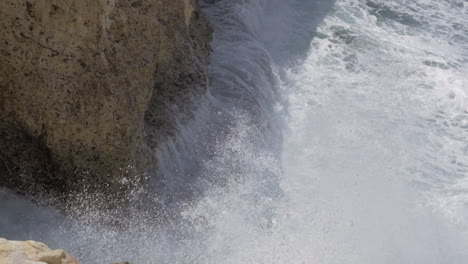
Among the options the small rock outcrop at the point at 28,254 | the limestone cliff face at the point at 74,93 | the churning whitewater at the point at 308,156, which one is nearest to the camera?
the small rock outcrop at the point at 28,254

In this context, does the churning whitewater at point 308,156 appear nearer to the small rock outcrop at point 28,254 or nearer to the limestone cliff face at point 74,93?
the limestone cliff face at point 74,93

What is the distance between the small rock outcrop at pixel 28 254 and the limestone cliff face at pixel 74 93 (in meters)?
1.83

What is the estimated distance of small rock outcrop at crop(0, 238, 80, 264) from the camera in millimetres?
2865

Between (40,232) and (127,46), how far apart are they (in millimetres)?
1379

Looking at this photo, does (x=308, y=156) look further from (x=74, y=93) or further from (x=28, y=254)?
(x=28, y=254)

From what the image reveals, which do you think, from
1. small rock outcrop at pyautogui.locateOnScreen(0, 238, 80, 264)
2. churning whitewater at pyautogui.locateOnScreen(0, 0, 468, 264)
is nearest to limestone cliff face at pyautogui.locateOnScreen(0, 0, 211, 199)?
churning whitewater at pyautogui.locateOnScreen(0, 0, 468, 264)

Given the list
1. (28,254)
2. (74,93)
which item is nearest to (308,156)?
(74,93)

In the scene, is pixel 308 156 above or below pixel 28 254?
below

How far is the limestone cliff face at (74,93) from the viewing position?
4691 mm

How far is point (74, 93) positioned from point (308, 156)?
298 centimetres

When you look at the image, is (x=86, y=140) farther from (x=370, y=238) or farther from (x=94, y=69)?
(x=370, y=238)

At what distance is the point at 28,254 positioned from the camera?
297 cm

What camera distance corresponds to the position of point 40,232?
4.77 metres

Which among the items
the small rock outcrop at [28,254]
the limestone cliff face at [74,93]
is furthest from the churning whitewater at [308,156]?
the small rock outcrop at [28,254]
